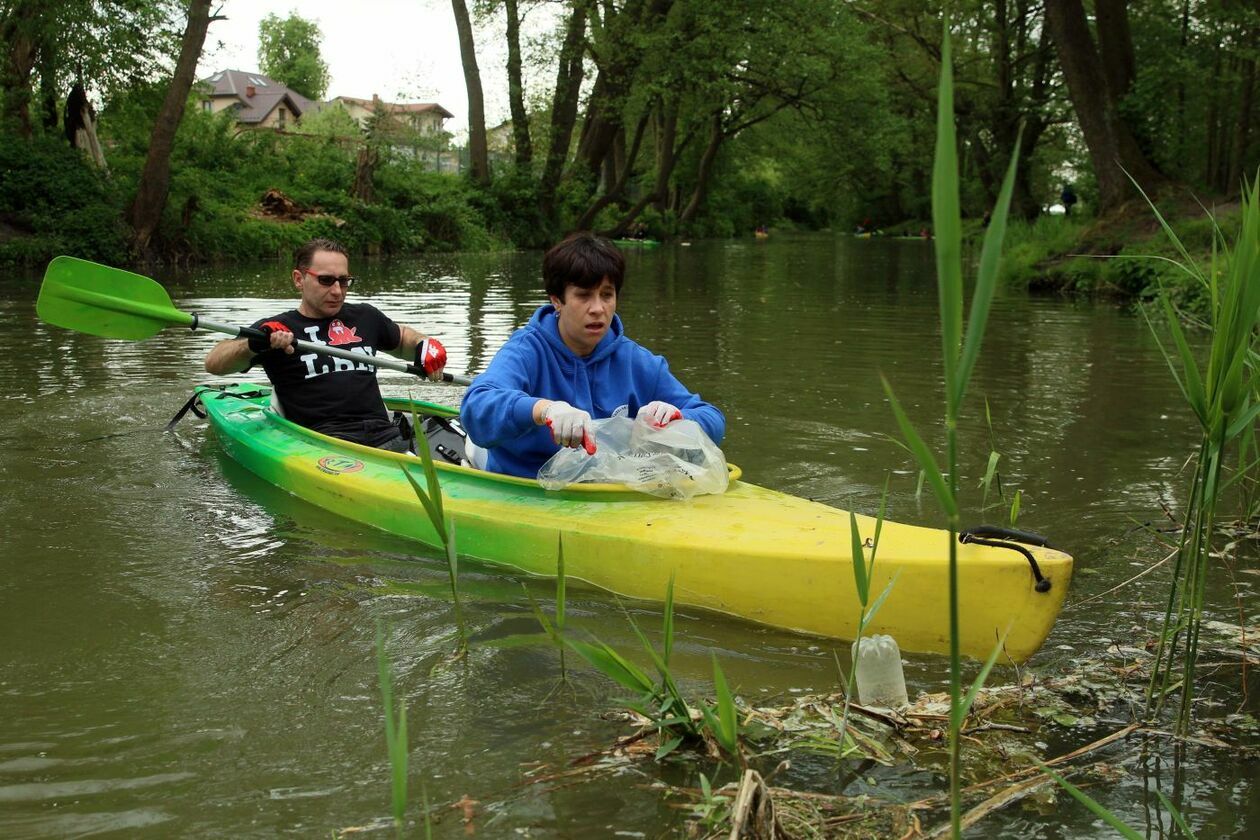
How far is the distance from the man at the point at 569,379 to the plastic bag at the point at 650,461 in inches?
2.4

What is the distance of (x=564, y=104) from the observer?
26141 millimetres

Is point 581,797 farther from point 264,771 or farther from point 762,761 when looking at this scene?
point 264,771

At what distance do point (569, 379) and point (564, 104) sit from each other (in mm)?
23193

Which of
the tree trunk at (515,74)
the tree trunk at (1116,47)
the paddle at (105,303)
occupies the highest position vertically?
the tree trunk at (515,74)

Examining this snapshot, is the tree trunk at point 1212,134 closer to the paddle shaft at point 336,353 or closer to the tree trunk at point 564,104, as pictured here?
the tree trunk at point 564,104

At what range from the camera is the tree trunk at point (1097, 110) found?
14812 mm

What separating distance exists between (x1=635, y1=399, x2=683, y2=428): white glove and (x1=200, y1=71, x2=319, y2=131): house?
184 ft

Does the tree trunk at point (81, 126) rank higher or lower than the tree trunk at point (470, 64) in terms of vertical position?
lower

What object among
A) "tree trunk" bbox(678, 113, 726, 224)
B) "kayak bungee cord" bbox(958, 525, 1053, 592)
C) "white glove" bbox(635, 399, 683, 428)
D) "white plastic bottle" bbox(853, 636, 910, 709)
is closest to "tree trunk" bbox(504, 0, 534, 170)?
"tree trunk" bbox(678, 113, 726, 224)

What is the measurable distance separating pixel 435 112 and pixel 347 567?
8008cm

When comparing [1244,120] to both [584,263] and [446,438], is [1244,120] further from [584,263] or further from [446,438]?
[584,263]

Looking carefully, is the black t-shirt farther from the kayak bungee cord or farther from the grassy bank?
the grassy bank

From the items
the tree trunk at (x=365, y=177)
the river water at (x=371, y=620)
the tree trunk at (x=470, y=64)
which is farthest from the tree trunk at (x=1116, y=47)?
the tree trunk at (x=365, y=177)

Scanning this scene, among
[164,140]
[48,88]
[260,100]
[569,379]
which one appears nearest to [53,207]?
[164,140]
